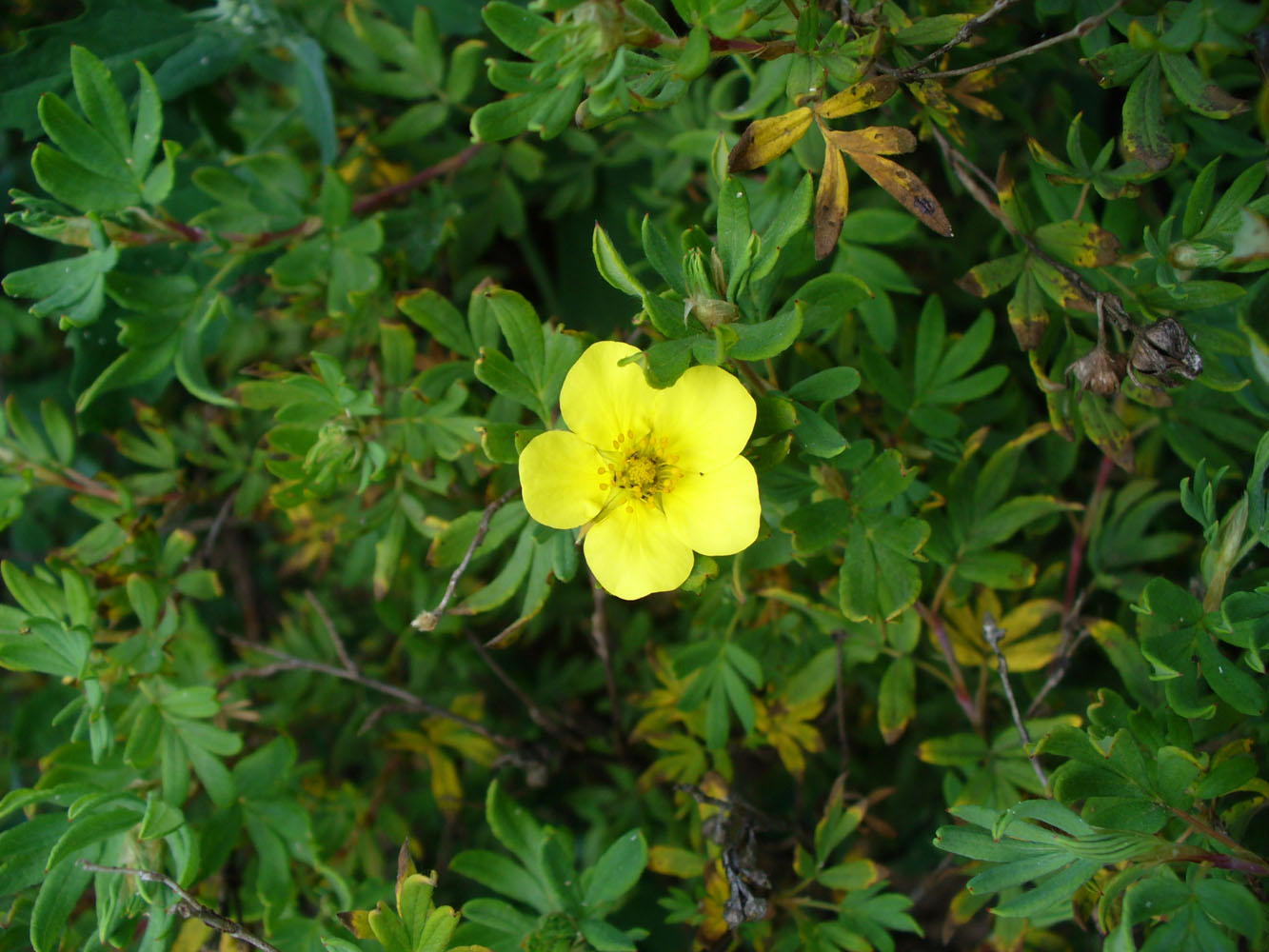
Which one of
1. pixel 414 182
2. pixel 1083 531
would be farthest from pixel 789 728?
pixel 414 182

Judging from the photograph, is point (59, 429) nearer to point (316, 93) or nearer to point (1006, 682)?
point (316, 93)

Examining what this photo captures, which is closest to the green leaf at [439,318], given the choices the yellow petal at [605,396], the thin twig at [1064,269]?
the yellow petal at [605,396]

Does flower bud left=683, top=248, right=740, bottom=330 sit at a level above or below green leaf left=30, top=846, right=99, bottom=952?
above

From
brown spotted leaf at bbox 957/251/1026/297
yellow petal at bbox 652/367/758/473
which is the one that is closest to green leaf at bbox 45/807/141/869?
yellow petal at bbox 652/367/758/473

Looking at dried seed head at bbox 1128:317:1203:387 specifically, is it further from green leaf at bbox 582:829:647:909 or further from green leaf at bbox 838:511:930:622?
green leaf at bbox 582:829:647:909

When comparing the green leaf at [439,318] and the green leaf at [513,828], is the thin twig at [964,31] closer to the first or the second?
the green leaf at [439,318]

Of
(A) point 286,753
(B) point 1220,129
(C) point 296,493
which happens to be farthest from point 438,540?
(B) point 1220,129

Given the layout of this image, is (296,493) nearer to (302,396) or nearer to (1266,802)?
(302,396)
